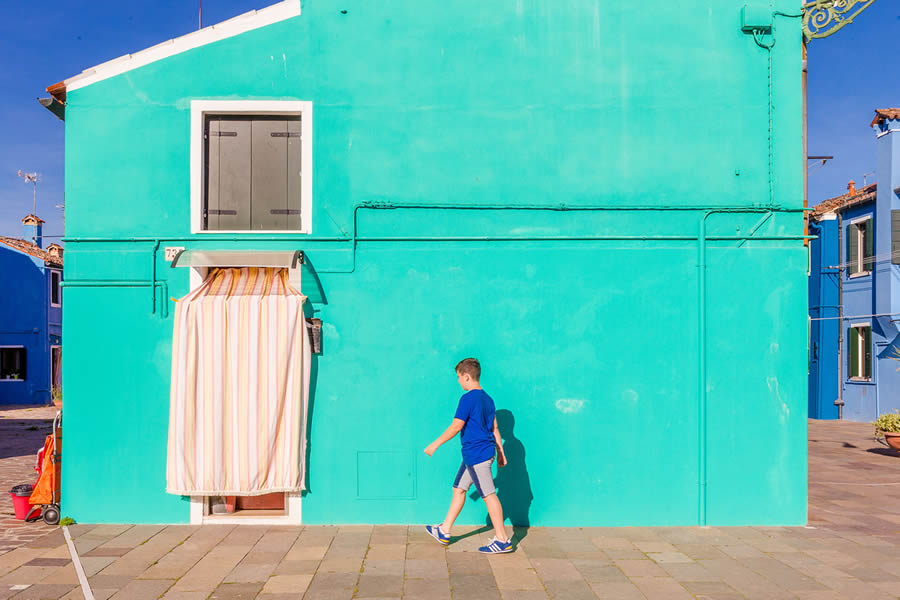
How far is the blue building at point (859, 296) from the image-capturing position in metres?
20.0

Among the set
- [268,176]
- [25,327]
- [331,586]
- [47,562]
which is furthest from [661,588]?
[25,327]

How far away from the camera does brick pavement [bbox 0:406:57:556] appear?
7051mm

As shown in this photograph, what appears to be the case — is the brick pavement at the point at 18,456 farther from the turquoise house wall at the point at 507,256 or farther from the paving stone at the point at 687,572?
the paving stone at the point at 687,572

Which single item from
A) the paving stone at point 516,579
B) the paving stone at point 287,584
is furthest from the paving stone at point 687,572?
the paving stone at point 287,584

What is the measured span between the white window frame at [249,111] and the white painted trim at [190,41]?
632 mm

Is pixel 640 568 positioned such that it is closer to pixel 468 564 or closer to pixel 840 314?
pixel 468 564

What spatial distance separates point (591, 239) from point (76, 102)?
226 inches

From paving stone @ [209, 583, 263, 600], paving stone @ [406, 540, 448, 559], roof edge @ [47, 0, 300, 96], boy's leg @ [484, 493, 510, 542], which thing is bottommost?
paving stone @ [406, 540, 448, 559]

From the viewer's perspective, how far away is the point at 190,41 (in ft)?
24.6

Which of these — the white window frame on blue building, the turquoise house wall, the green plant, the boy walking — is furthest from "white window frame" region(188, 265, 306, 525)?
the white window frame on blue building

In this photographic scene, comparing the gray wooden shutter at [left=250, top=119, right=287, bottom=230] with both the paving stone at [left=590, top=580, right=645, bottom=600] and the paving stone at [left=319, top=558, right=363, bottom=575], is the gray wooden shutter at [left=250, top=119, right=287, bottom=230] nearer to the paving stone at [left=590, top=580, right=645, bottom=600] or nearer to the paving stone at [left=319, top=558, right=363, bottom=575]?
the paving stone at [left=319, top=558, right=363, bottom=575]

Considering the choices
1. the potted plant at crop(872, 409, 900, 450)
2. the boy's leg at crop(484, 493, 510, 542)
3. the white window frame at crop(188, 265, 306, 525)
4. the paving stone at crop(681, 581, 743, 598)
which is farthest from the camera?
the potted plant at crop(872, 409, 900, 450)

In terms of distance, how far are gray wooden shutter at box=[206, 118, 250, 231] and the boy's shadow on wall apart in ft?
11.8

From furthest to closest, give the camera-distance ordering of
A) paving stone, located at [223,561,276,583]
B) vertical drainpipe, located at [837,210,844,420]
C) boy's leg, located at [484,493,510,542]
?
vertical drainpipe, located at [837,210,844,420], boy's leg, located at [484,493,510,542], paving stone, located at [223,561,276,583]
